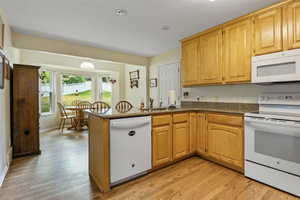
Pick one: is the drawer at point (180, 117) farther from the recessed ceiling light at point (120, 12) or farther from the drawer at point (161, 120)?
the recessed ceiling light at point (120, 12)

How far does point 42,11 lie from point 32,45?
47.8 inches

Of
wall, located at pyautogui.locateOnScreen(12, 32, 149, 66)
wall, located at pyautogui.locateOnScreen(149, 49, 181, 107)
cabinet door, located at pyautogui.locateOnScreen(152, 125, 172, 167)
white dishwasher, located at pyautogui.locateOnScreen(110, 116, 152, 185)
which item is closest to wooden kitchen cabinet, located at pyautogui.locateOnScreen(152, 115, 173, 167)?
cabinet door, located at pyautogui.locateOnScreen(152, 125, 172, 167)

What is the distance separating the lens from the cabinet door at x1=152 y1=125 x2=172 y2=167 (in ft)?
7.81

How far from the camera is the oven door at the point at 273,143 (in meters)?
1.81

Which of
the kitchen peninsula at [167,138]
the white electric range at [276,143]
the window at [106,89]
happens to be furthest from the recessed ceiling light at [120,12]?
the window at [106,89]

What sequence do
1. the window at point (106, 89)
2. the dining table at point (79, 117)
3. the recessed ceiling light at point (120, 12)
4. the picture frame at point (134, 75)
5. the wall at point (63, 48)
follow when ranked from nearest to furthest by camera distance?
the recessed ceiling light at point (120, 12)
the wall at point (63, 48)
the dining table at point (79, 117)
the picture frame at point (134, 75)
the window at point (106, 89)

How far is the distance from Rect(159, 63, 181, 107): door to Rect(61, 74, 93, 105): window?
133 inches

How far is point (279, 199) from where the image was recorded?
1768mm

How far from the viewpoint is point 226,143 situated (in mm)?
2490

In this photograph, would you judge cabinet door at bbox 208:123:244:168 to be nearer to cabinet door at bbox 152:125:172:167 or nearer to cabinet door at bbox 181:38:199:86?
cabinet door at bbox 152:125:172:167

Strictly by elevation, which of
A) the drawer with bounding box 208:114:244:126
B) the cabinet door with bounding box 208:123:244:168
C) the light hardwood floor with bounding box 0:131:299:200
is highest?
the drawer with bounding box 208:114:244:126

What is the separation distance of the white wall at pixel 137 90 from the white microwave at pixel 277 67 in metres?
3.49

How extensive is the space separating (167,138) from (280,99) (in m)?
1.71

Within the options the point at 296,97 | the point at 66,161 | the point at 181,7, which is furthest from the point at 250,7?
the point at 66,161
